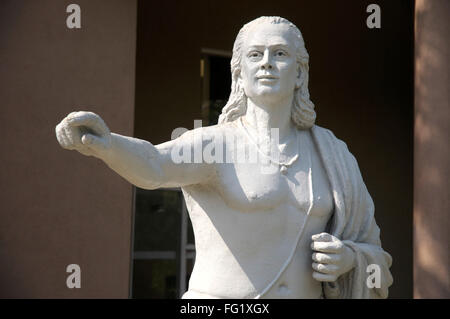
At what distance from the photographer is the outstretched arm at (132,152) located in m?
3.65

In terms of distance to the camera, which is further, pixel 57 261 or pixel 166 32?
pixel 166 32

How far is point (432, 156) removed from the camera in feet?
25.3

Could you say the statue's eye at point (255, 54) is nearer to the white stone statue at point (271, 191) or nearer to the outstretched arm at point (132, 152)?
the white stone statue at point (271, 191)

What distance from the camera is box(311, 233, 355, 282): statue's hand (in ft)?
13.8

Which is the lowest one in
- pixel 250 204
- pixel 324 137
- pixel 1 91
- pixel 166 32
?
pixel 250 204

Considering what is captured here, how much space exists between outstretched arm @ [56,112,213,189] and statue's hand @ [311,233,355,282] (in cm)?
67

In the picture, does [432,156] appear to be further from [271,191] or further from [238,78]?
[271,191]

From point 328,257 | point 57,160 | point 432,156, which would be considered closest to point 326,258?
point 328,257

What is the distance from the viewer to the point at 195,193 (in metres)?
4.38

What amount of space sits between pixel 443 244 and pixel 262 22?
382cm

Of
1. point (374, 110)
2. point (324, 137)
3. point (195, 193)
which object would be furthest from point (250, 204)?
point (374, 110)

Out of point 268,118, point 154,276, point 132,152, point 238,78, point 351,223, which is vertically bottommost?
point 154,276

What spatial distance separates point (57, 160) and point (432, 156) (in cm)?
349
